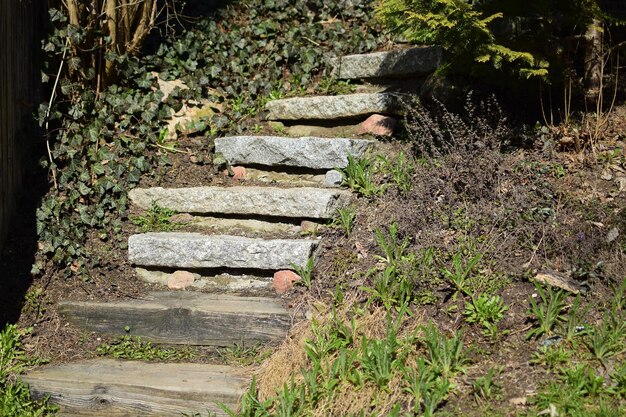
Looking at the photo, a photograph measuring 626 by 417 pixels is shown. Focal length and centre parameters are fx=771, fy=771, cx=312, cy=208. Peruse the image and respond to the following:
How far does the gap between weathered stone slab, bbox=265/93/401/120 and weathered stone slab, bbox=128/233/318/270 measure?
1.49m

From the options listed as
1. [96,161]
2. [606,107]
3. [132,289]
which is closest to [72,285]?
[132,289]

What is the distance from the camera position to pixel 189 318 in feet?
15.9

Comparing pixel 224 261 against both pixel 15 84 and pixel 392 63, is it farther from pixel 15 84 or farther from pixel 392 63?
pixel 392 63

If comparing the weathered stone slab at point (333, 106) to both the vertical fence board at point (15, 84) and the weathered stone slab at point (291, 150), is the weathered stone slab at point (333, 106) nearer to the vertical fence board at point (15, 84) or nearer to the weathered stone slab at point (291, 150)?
the weathered stone slab at point (291, 150)

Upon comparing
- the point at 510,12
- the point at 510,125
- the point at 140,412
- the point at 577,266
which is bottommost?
the point at 140,412

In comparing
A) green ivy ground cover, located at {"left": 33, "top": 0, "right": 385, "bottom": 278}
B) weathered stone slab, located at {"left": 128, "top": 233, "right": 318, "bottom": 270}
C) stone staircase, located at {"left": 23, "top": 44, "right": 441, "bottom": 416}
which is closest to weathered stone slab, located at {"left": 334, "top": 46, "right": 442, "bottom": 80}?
stone staircase, located at {"left": 23, "top": 44, "right": 441, "bottom": 416}

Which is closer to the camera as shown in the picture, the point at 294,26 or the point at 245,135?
the point at 245,135

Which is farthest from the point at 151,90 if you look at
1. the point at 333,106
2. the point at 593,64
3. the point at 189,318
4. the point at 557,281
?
the point at 557,281

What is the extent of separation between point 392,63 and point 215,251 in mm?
2318

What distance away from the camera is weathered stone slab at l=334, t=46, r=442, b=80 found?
6.29m

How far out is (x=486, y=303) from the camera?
425 cm

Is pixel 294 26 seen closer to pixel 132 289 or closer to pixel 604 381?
pixel 132 289

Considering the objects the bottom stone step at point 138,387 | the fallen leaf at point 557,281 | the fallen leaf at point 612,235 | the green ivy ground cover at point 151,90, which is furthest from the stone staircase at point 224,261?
the fallen leaf at point 612,235

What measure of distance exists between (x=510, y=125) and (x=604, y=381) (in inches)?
92.2
